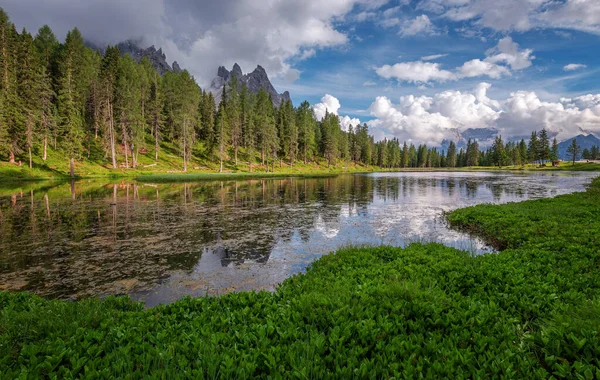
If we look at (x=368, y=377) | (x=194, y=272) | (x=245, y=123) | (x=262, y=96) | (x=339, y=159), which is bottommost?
(x=194, y=272)

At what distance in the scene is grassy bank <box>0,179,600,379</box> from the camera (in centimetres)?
395

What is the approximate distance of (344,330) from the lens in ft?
15.9

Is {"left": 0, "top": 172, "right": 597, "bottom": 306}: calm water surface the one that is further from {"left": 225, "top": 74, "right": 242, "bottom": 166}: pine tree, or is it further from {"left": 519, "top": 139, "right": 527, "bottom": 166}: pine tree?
{"left": 519, "top": 139, "right": 527, "bottom": 166}: pine tree

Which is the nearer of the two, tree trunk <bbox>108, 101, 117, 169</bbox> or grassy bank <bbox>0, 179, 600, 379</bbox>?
grassy bank <bbox>0, 179, 600, 379</bbox>

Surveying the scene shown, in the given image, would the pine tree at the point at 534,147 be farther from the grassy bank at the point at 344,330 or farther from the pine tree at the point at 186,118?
the grassy bank at the point at 344,330

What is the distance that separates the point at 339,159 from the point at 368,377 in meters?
134

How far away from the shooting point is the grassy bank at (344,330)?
155 inches

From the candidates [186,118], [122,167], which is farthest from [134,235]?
[186,118]

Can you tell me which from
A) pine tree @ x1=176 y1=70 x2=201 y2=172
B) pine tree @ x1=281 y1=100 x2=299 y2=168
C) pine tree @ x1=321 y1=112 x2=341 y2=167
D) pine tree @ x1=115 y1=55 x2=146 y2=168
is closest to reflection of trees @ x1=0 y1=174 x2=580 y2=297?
pine tree @ x1=115 y1=55 x2=146 y2=168

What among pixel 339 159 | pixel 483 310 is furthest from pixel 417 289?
pixel 339 159

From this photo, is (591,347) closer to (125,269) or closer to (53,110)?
(125,269)

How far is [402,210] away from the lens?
24047 millimetres

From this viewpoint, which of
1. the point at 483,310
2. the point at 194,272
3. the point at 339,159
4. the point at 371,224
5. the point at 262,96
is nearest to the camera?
the point at 483,310

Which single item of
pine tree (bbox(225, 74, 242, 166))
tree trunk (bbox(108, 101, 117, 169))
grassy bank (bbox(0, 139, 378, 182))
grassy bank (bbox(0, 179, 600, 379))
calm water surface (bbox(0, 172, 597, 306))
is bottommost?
calm water surface (bbox(0, 172, 597, 306))
